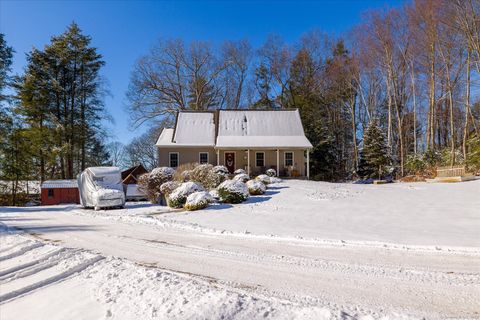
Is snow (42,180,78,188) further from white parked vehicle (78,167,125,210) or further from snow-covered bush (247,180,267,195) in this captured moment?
snow-covered bush (247,180,267,195)

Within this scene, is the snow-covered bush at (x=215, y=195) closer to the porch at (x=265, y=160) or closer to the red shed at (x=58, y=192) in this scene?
the porch at (x=265, y=160)

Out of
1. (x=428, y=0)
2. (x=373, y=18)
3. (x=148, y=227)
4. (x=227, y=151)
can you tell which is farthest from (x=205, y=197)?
(x=373, y=18)

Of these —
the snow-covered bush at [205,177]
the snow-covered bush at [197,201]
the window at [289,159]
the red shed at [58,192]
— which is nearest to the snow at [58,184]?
the red shed at [58,192]

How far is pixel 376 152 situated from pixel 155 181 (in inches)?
730

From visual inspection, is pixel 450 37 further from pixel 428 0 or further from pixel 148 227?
pixel 148 227

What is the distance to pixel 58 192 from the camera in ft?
75.6

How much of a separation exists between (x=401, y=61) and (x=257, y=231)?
81.4ft

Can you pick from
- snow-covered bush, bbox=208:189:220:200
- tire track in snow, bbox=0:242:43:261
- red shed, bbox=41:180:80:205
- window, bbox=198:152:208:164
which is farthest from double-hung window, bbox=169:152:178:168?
tire track in snow, bbox=0:242:43:261

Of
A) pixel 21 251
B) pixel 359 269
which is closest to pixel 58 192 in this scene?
pixel 21 251

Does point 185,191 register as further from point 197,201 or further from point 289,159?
point 289,159

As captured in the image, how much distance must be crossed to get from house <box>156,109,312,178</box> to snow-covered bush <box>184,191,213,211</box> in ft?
34.4

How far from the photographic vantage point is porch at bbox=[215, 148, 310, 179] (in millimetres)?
23703

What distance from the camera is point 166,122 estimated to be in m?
34.9

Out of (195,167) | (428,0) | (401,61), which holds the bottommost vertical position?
(195,167)
